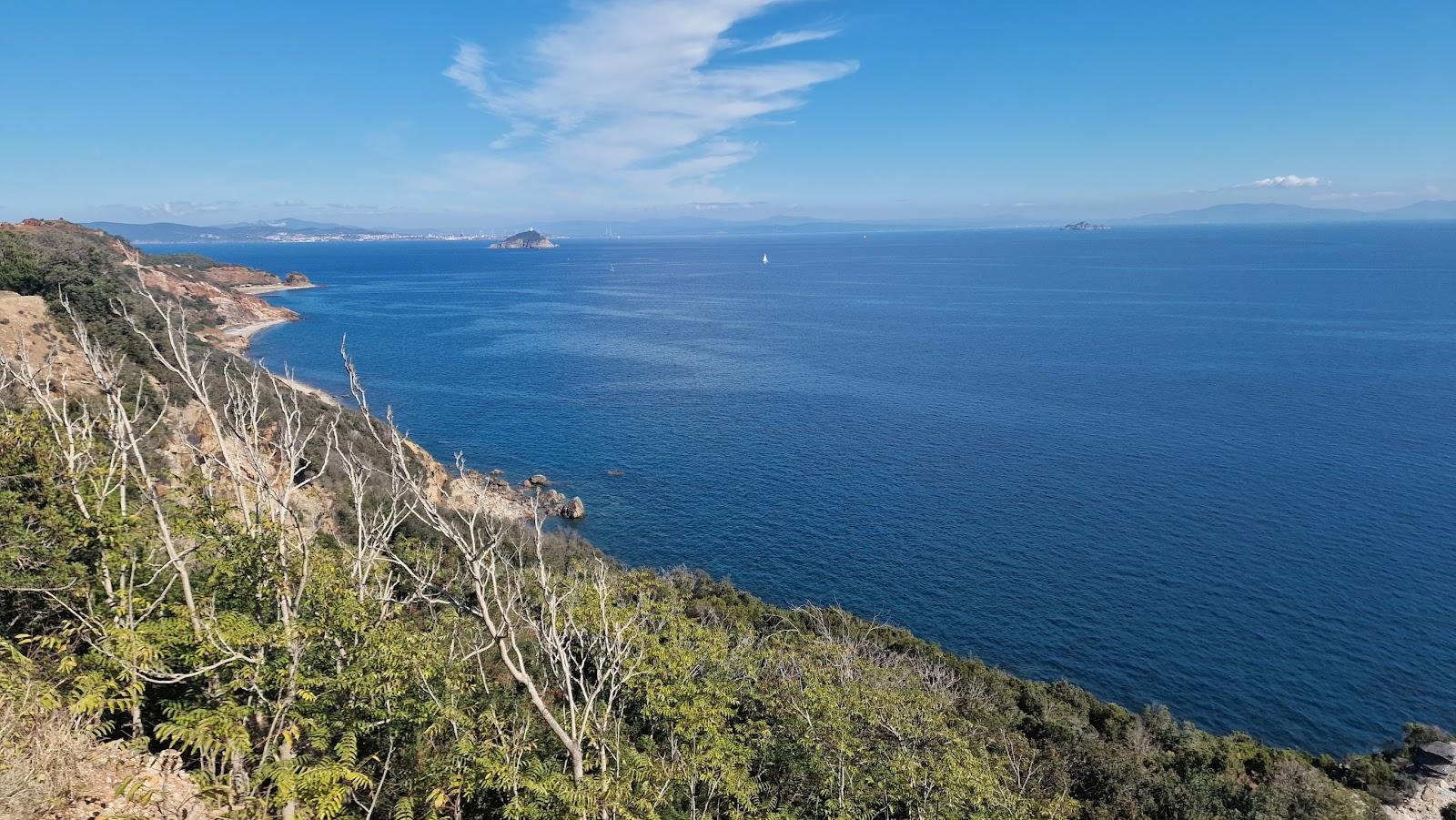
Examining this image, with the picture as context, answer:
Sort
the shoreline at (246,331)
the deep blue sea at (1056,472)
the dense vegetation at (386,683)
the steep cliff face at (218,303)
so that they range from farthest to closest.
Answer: the steep cliff face at (218,303) → the shoreline at (246,331) → the deep blue sea at (1056,472) → the dense vegetation at (386,683)

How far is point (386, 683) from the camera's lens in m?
10.7

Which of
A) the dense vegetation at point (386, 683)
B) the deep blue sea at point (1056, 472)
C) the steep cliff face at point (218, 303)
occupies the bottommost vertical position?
the deep blue sea at point (1056, 472)

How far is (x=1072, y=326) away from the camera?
108500 millimetres

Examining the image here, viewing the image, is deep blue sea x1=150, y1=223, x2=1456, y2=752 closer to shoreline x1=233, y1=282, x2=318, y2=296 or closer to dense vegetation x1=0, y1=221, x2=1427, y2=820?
dense vegetation x1=0, y1=221, x2=1427, y2=820

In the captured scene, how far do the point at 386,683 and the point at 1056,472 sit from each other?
51.4 m

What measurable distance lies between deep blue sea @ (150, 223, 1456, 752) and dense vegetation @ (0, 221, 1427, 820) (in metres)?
13.9

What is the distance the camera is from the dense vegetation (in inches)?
376

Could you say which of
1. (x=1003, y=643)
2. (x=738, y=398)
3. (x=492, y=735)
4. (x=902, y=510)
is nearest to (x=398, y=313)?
(x=738, y=398)

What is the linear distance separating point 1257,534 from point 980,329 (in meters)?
68.3

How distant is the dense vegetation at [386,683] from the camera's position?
955 centimetres

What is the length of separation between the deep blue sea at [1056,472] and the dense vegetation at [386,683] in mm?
13884

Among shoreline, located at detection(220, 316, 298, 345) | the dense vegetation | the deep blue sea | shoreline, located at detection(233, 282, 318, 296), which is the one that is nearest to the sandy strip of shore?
shoreline, located at detection(220, 316, 298, 345)

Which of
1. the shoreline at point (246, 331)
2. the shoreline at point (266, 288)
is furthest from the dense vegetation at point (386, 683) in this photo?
the shoreline at point (266, 288)

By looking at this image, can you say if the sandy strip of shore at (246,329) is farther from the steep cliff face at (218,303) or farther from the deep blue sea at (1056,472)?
the deep blue sea at (1056,472)
